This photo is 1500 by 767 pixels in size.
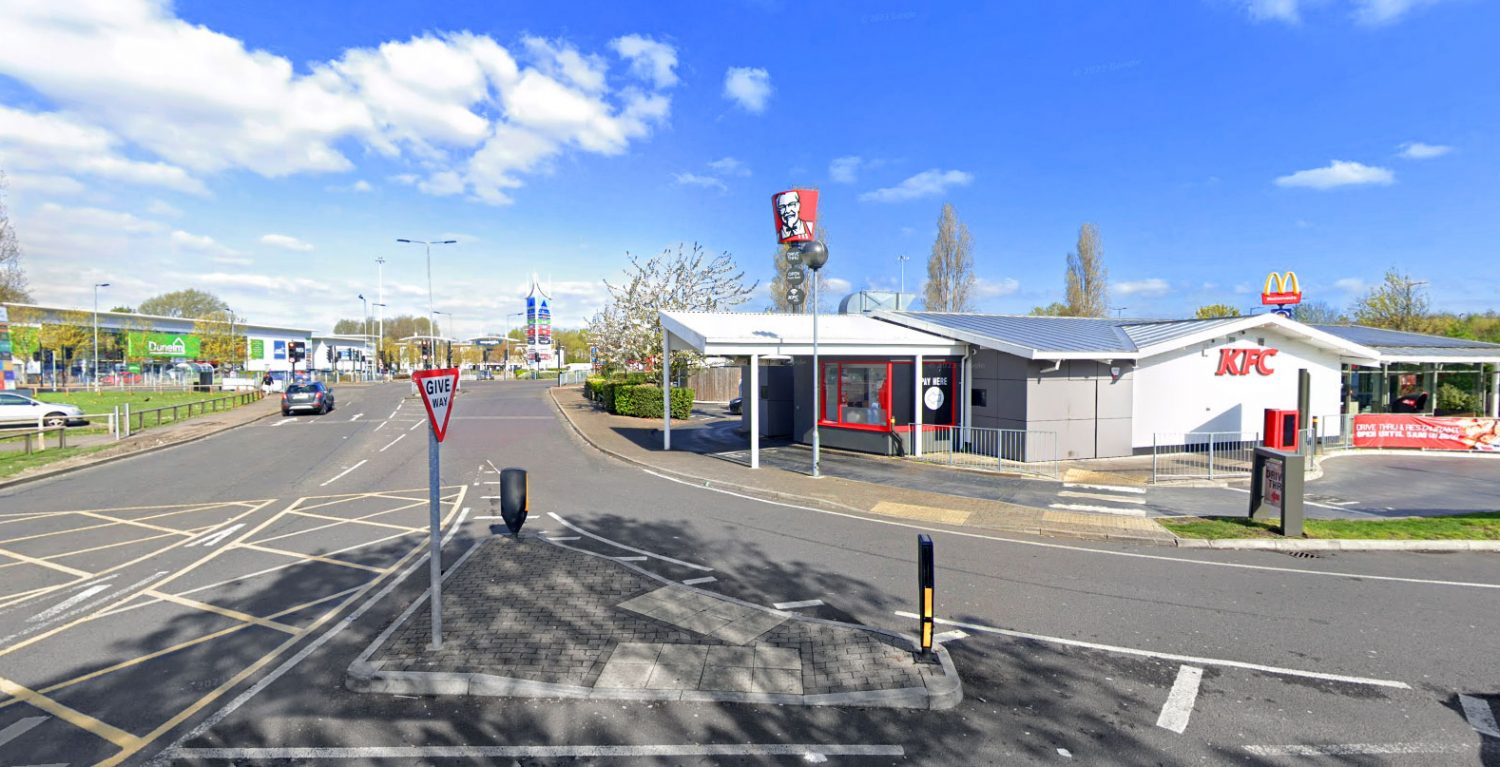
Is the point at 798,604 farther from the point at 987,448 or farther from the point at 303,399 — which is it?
the point at 303,399

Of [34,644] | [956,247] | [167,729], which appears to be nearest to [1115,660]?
[167,729]

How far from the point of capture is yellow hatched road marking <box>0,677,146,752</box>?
4.53 meters

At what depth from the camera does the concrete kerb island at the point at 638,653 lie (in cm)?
513

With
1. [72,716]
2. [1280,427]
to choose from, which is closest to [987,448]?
[1280,427]

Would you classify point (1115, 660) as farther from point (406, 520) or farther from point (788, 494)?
point (406, 520)

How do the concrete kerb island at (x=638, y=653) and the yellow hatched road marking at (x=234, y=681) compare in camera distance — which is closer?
the yellow hatched road marking at (x=234, y=681)

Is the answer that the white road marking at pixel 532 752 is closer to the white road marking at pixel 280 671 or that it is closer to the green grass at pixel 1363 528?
the white road marking at pixel 280 671

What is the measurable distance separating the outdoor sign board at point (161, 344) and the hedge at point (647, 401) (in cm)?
5704

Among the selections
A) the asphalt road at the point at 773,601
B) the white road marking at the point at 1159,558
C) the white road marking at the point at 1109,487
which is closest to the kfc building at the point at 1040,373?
the white road marking at the point at 1109,487

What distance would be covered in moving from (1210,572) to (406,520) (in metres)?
11.8

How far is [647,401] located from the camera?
29.3 metres

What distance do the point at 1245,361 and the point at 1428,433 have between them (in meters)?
5.36

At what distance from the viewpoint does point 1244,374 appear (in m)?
19.1

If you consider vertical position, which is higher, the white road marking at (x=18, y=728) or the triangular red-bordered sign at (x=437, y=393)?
the triangular red-bordered sign at (x=437, y=393)
